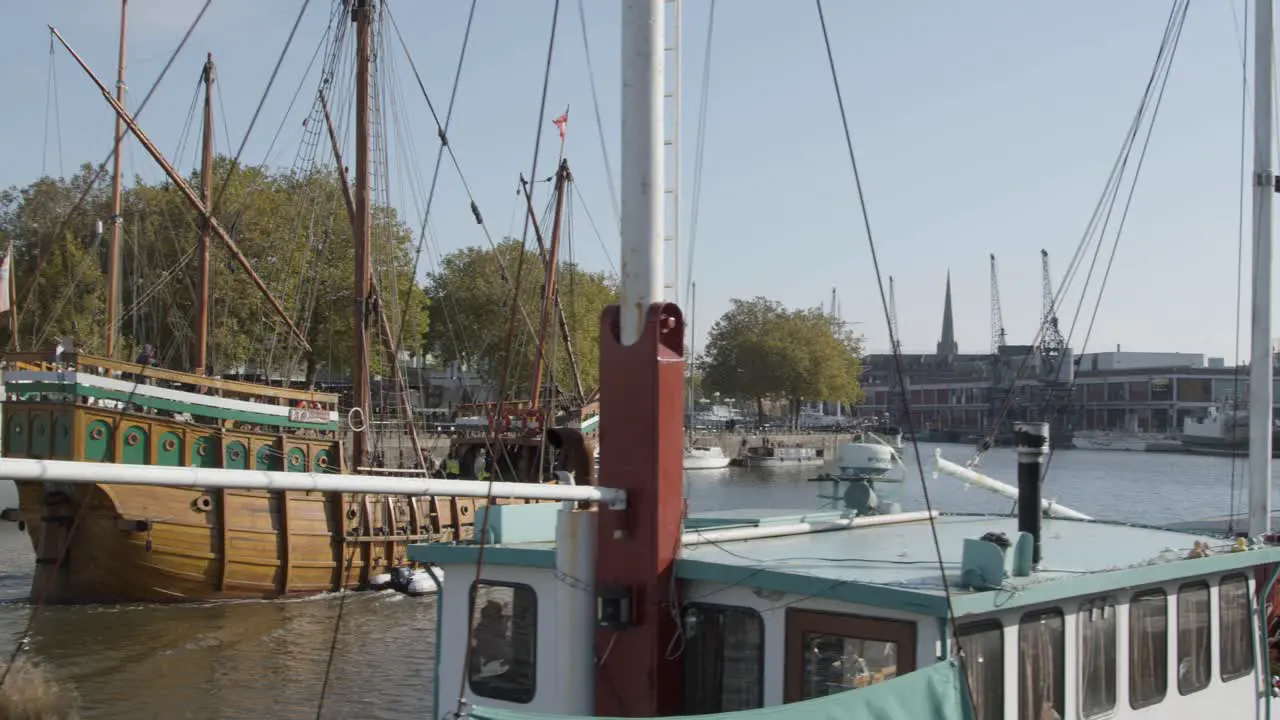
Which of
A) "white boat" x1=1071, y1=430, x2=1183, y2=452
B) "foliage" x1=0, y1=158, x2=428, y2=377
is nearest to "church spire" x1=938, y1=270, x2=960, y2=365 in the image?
"white boat" x1=1071, y1=430, x2=1183, y2=452

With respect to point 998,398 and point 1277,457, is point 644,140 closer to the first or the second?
point 1277,457

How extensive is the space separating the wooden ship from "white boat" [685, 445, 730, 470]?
55.5 meters

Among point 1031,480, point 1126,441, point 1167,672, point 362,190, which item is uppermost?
point 362,190

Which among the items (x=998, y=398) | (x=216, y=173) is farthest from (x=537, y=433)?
(x=998, y=398)

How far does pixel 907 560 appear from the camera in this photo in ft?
25.3

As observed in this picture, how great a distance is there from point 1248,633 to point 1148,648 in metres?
1.63

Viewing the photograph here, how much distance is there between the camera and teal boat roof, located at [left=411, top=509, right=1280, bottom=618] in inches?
267

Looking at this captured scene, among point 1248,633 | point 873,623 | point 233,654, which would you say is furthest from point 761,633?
point 233,654

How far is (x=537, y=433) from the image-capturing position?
37219mm

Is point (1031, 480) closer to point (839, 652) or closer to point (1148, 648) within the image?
point (1148, 648)

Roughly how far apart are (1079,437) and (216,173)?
326ft

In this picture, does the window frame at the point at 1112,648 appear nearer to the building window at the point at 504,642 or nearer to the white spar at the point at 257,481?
the white spar at the point at 257,481

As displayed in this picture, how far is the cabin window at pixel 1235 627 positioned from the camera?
9.07 metres

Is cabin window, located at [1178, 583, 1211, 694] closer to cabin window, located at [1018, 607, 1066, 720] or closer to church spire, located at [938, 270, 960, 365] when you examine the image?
cabin window, located at [1018, 607, 1066, 720]
